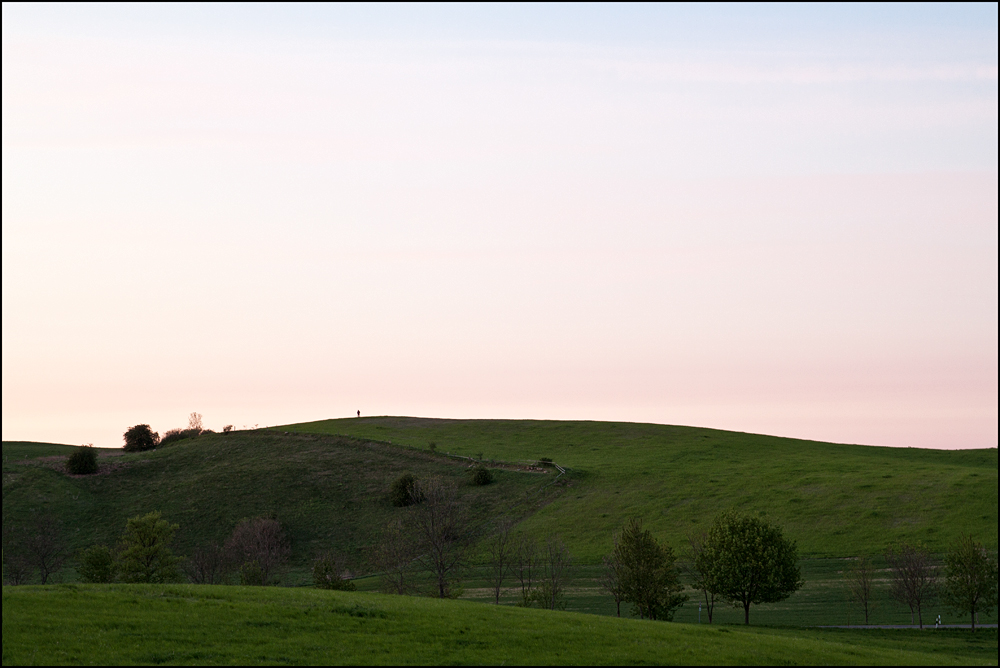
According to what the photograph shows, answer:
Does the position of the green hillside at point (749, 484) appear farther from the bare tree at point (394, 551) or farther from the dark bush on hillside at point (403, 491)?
the dark bush on hillside at point (403, 491)

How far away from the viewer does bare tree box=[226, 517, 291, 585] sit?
281ft

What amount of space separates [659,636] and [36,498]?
4218 inches

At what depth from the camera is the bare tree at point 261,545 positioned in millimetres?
85688

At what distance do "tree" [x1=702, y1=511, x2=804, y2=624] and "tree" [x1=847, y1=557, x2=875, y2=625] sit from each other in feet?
13.8

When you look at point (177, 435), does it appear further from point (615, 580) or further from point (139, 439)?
point (615, 580)

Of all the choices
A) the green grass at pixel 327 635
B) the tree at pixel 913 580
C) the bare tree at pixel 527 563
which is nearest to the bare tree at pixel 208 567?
the bare tree at pixel 527 563

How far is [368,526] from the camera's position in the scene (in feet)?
352

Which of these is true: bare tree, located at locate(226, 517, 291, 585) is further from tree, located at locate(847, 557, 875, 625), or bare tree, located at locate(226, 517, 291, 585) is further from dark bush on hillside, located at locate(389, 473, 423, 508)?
tree, located at locate(847, 557, 875, 625)

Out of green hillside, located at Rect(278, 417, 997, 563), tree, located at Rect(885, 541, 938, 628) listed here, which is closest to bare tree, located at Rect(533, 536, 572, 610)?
green hillside, located at Rect(278, 417, 997, 563)

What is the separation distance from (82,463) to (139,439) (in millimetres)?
32104

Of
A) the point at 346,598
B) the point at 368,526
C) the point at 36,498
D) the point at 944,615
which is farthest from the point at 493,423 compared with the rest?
the point at 346,598

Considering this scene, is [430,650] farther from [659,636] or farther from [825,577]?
[825,577]

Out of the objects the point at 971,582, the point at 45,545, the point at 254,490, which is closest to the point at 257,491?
the point at 254,490

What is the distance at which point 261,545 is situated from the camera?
90.6 meters
